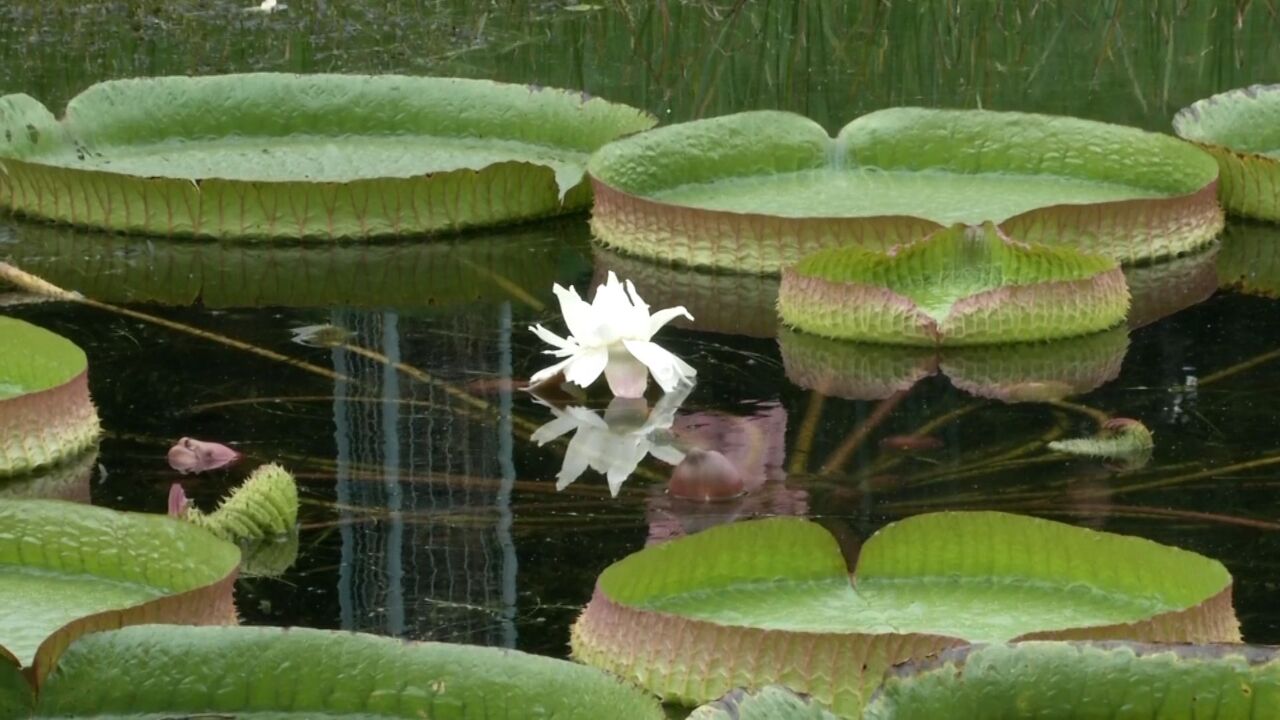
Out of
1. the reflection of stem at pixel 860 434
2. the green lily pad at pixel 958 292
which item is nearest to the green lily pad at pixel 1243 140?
the green lily pad at pixel 958 292

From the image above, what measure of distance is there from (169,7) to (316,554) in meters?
5.85

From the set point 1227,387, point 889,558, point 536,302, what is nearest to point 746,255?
point 536,302

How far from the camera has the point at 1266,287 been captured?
4879 millimetres

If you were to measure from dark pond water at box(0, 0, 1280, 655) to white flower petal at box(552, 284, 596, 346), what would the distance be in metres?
0.14

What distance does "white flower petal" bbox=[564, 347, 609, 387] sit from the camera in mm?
4027

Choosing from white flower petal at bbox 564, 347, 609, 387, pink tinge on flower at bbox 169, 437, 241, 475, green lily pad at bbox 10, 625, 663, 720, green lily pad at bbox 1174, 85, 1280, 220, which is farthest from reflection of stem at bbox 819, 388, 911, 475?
green lily pad at bbox 1174, 85, 1280, 220

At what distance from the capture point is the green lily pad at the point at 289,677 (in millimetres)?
2365

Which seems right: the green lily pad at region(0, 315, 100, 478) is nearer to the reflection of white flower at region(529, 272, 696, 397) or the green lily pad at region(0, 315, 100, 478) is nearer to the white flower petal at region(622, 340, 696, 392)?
the reflection of white flower at region(529, 272, 696, 397)

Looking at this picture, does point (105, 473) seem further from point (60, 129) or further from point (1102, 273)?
point (60, 129)

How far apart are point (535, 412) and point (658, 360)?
23 cm

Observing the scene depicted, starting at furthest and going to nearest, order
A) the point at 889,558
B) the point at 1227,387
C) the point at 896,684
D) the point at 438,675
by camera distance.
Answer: the point at 1227,387 → the point at 889,558 → the point at 438,675 → the point at 896,684

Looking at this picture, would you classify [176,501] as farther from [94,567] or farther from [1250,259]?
[1250,259]

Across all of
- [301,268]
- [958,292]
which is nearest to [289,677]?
[958,292]

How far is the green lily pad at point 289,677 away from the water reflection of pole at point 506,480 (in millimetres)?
513
